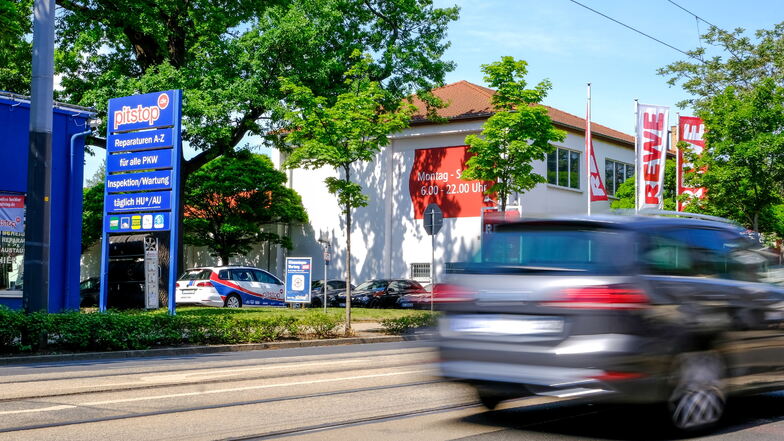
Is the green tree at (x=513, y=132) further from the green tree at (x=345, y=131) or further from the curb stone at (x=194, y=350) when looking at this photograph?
the curb stone at (x=194, y=350)

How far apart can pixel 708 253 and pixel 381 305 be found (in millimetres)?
29816

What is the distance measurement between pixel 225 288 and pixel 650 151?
51.3 ft

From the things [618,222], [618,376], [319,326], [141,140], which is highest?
[141,140]

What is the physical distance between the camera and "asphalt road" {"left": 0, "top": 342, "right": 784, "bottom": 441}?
670cm

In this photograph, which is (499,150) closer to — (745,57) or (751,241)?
(751,241)

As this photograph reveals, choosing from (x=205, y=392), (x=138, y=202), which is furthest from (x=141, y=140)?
(x=205, y=392)

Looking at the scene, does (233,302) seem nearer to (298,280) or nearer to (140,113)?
(298,280)

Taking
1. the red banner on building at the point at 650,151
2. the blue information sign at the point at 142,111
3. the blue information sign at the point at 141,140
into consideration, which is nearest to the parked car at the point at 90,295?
the blue information sign at the point at 141,140

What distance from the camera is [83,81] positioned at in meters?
31.2

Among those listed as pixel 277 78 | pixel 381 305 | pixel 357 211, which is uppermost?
pixel 277 78

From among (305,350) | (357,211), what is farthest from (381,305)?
(305,350)

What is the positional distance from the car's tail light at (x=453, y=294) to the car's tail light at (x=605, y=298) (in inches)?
37.4

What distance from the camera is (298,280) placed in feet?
78.5

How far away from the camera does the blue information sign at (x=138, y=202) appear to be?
20188 mm
